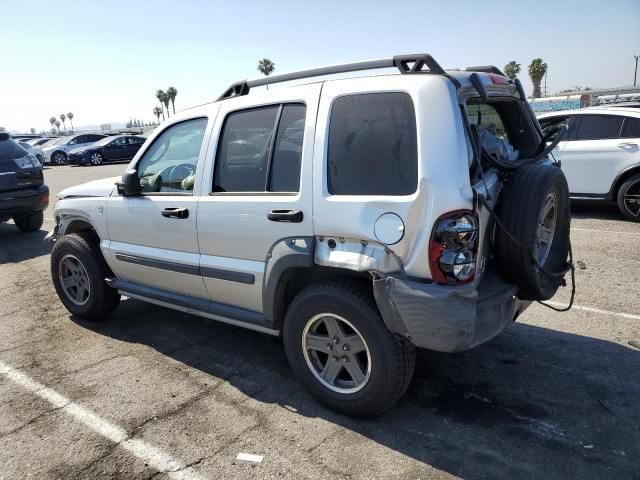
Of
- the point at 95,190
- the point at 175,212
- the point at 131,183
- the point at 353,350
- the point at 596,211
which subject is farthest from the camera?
the point at 596,211

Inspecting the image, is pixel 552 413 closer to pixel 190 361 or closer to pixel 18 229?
pixel 190 361

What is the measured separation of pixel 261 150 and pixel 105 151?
986 inches

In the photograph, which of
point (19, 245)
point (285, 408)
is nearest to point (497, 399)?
point (285, 408)

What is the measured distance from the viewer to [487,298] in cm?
279

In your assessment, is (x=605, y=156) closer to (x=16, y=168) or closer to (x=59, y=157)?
(x=16, y=168)

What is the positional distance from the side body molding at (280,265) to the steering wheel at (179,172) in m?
1.05

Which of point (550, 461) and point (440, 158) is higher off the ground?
point (440, 158)

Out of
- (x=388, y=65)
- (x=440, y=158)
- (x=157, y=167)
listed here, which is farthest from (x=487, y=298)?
(x=157, y=167)

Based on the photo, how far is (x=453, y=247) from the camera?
263cm

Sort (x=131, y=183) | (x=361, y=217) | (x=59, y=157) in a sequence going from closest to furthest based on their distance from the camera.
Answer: (x=361, y=217)
(x=131, y=183)
(x=59, y=157)

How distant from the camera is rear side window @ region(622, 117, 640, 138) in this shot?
26.0 ft

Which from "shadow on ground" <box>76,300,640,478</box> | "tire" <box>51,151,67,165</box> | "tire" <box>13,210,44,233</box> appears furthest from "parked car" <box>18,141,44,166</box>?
"shadow on ground" <box>76,300,640,478</box>

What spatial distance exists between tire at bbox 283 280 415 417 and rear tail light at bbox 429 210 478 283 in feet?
1.46

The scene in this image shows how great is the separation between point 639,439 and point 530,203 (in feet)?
4.67
